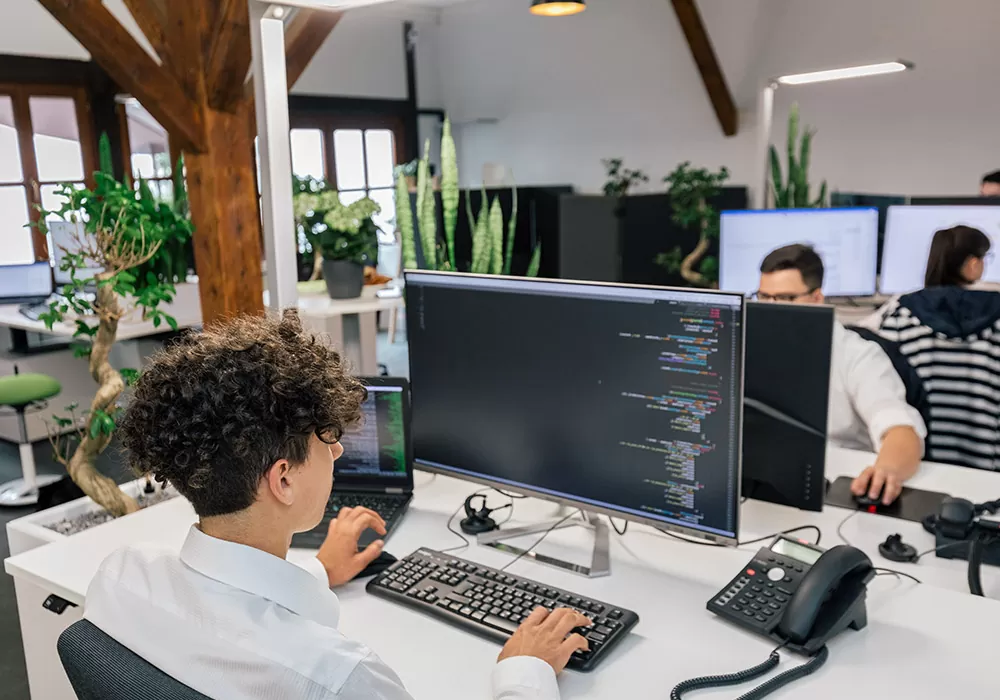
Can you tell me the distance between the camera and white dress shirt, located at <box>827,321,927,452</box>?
2039mm

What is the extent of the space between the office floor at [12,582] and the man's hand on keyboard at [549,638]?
1.94 feet

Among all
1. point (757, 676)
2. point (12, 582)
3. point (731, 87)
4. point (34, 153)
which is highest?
point (731, 87)

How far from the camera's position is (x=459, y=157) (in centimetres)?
927

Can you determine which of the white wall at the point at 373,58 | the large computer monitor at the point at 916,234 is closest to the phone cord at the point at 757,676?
the large computer monitor at the point at 916,234

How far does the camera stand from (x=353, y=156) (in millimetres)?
8594

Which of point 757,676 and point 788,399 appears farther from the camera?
point 788,399

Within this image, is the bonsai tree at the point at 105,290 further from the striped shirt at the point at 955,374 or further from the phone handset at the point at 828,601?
the striped shirt at the point at 955,374

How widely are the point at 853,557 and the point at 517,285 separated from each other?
69cm

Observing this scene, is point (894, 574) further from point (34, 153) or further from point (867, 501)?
point (34, 153)

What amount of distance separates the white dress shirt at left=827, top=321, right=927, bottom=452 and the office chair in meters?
1.64

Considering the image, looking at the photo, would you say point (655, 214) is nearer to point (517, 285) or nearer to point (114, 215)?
point (114, 215)

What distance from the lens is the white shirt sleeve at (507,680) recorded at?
2.96 feet

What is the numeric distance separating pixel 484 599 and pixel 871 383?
4.12ft

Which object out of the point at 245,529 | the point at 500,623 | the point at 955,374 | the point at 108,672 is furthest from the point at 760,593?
the point at 955,374
